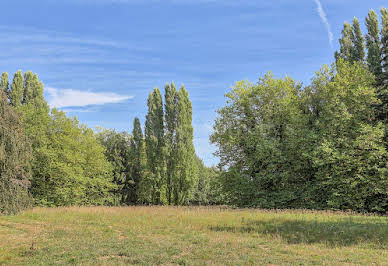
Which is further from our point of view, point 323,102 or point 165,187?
point 165,187

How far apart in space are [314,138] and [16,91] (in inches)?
1501

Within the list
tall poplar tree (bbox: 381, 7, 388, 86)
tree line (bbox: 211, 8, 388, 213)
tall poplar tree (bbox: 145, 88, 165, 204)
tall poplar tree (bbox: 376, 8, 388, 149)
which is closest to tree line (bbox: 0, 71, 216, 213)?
tall poplar tree (bbox: 145, 88, 165, 204)

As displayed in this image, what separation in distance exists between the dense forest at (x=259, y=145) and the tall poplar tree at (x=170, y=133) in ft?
0.46

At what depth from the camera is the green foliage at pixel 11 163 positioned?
502 inches

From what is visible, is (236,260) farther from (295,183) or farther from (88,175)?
(88,175)

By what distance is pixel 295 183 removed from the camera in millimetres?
24688

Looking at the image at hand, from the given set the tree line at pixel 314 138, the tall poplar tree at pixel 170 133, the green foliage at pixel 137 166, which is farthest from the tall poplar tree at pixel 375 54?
the green foliage at pixel 137 166

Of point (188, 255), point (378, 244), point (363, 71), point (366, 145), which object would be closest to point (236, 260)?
point (188, 255)

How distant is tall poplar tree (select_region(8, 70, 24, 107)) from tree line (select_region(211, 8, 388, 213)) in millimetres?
28539

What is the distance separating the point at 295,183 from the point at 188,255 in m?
17.7

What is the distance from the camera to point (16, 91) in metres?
38.7

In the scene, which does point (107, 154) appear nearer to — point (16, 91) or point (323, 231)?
point (16, 91)

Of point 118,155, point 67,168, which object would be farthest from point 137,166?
point 67,168

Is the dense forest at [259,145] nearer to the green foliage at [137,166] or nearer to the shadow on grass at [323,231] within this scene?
the green foliage at [137,166]
